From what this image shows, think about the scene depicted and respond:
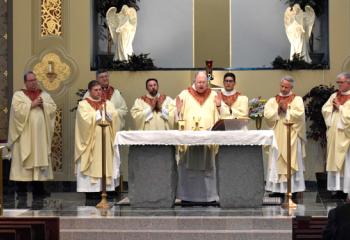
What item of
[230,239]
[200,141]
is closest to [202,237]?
[230,239]

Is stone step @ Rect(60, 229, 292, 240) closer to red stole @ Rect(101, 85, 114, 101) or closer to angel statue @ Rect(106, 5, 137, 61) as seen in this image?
red stole @ Rect(101, 85, 114, 101)

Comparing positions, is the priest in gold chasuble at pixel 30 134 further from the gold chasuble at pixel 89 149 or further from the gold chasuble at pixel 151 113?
the gold chasuble at pixel 151 113

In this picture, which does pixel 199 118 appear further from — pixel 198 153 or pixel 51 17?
pixel 51 17

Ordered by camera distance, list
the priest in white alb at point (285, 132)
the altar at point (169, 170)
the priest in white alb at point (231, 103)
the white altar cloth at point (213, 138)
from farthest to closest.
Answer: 1. the priest in white alb at point (285, 132)
2. the priest in white alb at point (231, 103)
3. the altar at point (169, 170)
4. the white altar cloth at point (213, 138)

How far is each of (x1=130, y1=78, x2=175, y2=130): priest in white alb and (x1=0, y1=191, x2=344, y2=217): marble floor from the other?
1.21 m

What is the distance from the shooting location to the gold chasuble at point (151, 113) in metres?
12.6

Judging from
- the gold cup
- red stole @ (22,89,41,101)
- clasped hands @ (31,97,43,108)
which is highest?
red stole @ (22,89,41,101)

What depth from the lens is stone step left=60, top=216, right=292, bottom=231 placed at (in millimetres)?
9602

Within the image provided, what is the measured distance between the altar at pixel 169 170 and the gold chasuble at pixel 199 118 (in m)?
0.39

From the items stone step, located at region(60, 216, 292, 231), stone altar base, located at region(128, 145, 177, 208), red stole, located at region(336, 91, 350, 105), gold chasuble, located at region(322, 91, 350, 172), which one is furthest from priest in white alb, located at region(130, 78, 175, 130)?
stone step, located at region(60, 216, 292, 231)

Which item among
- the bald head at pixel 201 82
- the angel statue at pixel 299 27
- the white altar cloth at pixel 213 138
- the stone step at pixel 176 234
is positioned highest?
the angel statue at pixel 299 27

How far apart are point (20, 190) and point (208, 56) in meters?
3.78

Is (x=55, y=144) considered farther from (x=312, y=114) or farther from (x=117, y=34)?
(x=312, y=114)

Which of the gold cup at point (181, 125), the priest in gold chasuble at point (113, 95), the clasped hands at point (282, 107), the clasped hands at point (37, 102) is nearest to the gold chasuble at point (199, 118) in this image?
the gold cup at point (181, 125)
